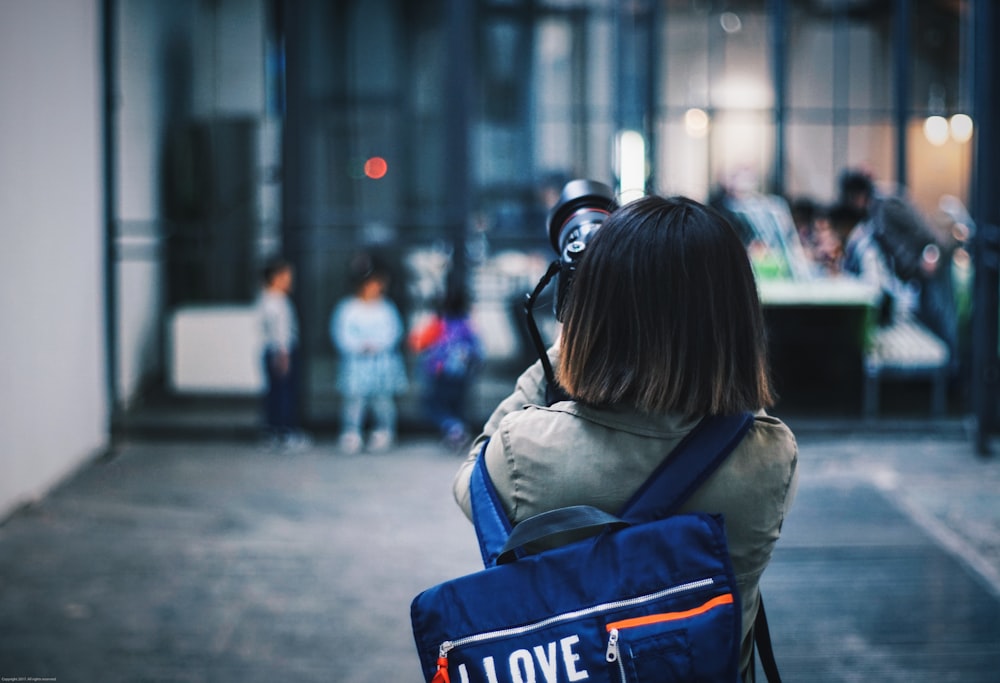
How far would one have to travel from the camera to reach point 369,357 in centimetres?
860

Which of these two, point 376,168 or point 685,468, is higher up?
point 376,168

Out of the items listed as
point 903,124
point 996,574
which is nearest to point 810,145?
point 903,124

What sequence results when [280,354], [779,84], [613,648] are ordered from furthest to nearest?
1. [779,84]
2. [280,354]
3. [613,648]

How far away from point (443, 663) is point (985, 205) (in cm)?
735

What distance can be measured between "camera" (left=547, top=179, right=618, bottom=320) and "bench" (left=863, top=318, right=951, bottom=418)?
7390mm

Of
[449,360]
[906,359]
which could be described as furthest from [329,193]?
[906,359]

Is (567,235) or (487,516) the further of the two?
(567,235)

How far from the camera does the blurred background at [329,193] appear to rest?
7.60 m

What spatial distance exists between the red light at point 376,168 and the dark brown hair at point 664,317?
779 cm

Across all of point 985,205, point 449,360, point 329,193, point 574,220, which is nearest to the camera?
point 574,220

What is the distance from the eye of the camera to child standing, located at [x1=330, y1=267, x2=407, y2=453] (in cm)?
852

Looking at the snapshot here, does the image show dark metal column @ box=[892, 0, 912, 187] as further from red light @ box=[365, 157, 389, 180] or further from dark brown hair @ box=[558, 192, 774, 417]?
dark brown hair @ box=[558, 192, 774, 417]

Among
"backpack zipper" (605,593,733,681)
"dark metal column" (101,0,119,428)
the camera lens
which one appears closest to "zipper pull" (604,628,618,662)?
"backpack zipper" (605,593,733,681)

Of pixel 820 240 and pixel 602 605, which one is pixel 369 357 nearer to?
pixel 820 240
